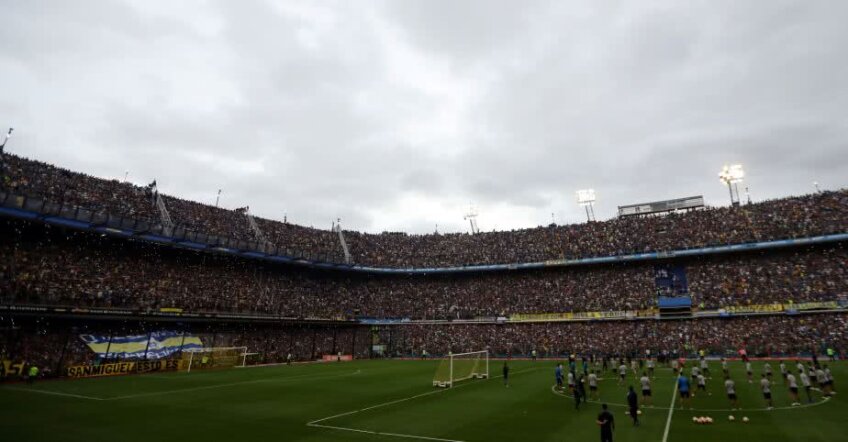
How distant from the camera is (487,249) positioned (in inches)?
2803

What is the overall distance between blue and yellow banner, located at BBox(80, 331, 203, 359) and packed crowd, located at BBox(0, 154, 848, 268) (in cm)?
1197

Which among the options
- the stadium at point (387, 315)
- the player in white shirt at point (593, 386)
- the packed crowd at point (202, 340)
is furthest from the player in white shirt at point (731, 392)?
the packed crowd at point (202, 340)

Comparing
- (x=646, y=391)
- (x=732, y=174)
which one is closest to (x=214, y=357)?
(x=646, y=391)

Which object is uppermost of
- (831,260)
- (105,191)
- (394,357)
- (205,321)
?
(105,191)

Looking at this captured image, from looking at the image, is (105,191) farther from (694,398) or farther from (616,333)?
(616,333)

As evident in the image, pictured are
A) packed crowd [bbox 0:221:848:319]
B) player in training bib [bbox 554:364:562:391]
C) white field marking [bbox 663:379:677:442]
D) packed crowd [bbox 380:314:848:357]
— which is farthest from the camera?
packed crowd [bbox 380:314:848:357]

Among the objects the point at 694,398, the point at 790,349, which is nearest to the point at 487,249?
the point at 790,349

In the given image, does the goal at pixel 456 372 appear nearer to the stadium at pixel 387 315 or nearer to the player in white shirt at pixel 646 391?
the stadium at pixel 387 315

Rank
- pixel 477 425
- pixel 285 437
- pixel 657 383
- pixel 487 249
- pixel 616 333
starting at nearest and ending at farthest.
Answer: pixel 285 437 < pixel 477 425 < pixel 657 383 < pixel 616 333 < pixel 487 249

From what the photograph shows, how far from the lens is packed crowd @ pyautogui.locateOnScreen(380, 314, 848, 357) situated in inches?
1783

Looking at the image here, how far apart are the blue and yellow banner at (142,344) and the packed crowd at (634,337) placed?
29.0 metres

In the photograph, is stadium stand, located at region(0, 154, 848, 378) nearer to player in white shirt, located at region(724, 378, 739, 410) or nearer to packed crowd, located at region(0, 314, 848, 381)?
packed crowd, located at region(0, 314, 848, 381)

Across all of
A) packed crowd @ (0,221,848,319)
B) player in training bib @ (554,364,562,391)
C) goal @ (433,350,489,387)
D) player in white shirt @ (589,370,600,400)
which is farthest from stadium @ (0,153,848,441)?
player in white shirt @ (589,370,600,400)

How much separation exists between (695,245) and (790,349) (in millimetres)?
15082
